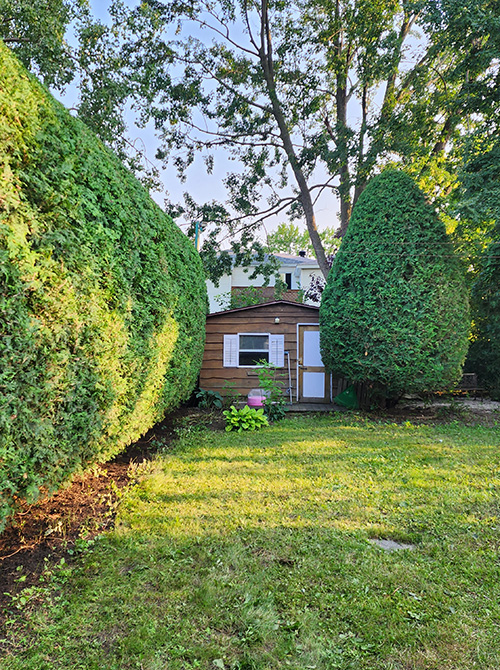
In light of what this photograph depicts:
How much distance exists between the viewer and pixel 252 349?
861 centimetres

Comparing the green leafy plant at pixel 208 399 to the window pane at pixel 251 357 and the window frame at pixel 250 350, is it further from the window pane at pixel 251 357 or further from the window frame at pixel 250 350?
the window pane at pixel 251 357

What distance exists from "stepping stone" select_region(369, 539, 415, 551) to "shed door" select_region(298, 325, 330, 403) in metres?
5.93

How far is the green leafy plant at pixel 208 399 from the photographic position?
7.59 meters

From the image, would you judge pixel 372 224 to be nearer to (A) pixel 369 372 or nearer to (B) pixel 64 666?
(A) pixel 369 372

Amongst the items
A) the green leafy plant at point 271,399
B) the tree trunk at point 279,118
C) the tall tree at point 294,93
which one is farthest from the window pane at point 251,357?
the tall tree at point 294,93

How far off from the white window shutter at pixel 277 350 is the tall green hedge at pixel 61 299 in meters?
4.99

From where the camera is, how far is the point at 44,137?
7.14ft

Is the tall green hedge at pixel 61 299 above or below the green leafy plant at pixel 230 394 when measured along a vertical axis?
above

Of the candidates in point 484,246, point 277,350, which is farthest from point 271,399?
point 484,246

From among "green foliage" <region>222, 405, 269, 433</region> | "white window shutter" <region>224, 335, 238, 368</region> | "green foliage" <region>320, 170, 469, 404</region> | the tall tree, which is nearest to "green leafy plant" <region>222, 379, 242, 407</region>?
"white window shutter" <region>224, 335, 238, 368</region>

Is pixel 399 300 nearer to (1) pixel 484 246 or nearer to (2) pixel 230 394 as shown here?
(1) pixel 484 246

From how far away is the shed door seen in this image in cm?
836

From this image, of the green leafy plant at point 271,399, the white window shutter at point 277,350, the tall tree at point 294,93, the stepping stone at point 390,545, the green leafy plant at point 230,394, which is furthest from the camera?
the tall tree at point 294,93

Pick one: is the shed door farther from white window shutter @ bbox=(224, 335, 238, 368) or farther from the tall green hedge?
the tall green hedge
